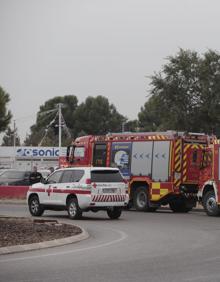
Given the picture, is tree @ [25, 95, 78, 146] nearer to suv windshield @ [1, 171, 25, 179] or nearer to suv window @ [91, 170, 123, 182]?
suv windshield @ [1, 171, 25, 179]

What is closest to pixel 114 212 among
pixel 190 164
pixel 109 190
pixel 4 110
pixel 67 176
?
pixel 109 190

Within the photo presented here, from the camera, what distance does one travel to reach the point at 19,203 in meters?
36.0

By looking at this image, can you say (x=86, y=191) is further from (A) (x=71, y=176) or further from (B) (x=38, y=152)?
(B) (x=38, y=152)

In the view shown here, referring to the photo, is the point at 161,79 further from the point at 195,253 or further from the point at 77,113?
the point at 77,113

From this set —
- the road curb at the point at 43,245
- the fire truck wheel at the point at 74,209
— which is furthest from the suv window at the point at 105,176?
the road curb at the point at 43,245

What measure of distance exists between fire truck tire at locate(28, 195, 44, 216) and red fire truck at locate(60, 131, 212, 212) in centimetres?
509

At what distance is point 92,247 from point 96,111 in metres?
93.5

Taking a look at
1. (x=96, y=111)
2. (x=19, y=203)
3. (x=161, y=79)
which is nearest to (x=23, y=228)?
(x=19, y=203)

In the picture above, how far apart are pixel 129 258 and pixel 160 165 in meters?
15.9

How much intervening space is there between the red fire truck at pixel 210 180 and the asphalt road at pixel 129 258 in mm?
4950

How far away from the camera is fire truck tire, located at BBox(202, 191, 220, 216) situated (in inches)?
1027

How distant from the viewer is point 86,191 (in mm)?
24047

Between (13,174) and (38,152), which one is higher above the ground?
(38,152)

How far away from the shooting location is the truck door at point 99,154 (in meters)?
31.8
